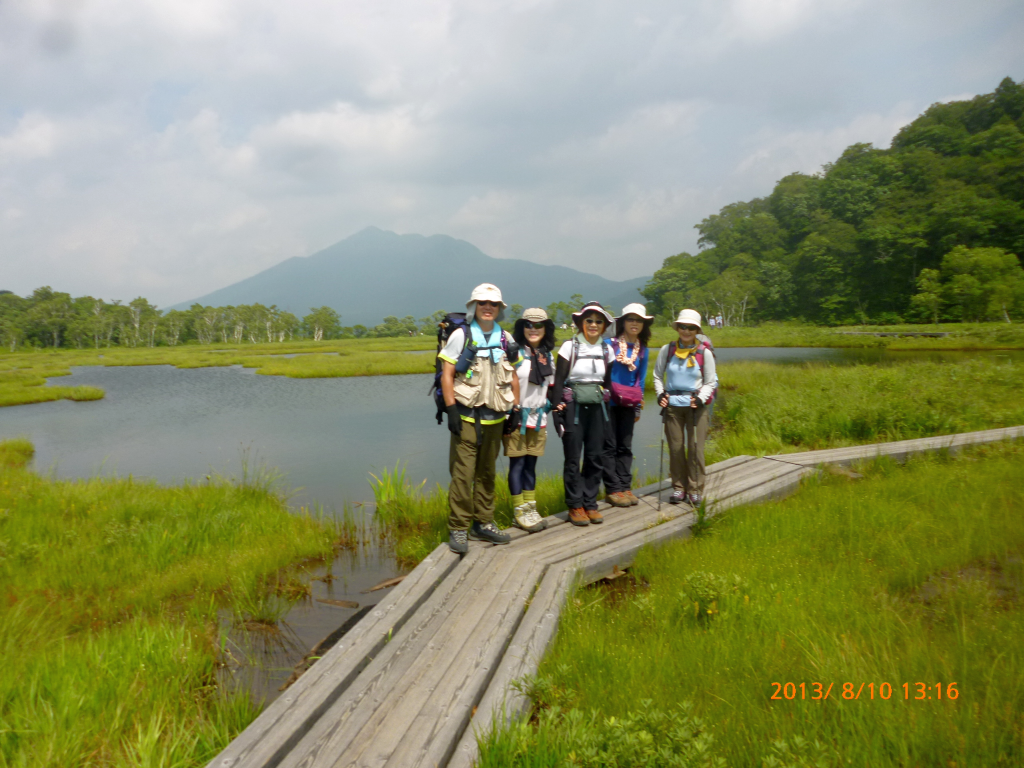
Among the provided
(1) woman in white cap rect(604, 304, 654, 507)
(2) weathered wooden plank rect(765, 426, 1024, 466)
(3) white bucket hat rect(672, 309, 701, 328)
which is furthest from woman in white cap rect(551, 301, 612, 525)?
(2) weathered wooden plank rect(765, 426, 1024, 466)

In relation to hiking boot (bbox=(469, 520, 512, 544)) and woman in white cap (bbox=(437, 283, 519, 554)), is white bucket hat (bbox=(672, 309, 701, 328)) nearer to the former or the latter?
woman in white cap (bbox=(437, 283, 519, 554))

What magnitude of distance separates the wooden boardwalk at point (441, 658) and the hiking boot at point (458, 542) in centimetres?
11

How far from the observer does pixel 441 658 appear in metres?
3.50

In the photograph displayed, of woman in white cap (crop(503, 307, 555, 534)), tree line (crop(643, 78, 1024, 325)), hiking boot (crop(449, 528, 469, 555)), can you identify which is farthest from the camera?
tree line (crop(643, 78, 1024, 325))

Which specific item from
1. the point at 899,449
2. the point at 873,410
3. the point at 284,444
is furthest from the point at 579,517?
the point at 284,444

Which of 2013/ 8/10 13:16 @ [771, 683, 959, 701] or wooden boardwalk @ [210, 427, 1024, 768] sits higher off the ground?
2013/ 8/10 13:16 @ [771, 683, 959, 701]

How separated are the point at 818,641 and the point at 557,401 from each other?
321 cm

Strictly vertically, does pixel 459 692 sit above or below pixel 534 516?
below

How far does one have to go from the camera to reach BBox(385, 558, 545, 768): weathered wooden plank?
2.66m

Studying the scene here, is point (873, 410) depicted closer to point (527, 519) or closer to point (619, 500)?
point (619, 500)

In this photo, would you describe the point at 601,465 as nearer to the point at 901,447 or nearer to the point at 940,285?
the point at 901,447

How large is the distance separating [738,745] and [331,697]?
2.26m

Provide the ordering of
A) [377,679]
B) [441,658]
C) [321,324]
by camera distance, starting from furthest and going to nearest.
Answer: [321,324] → [441,658] → [377,679]

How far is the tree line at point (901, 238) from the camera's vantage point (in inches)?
2325
